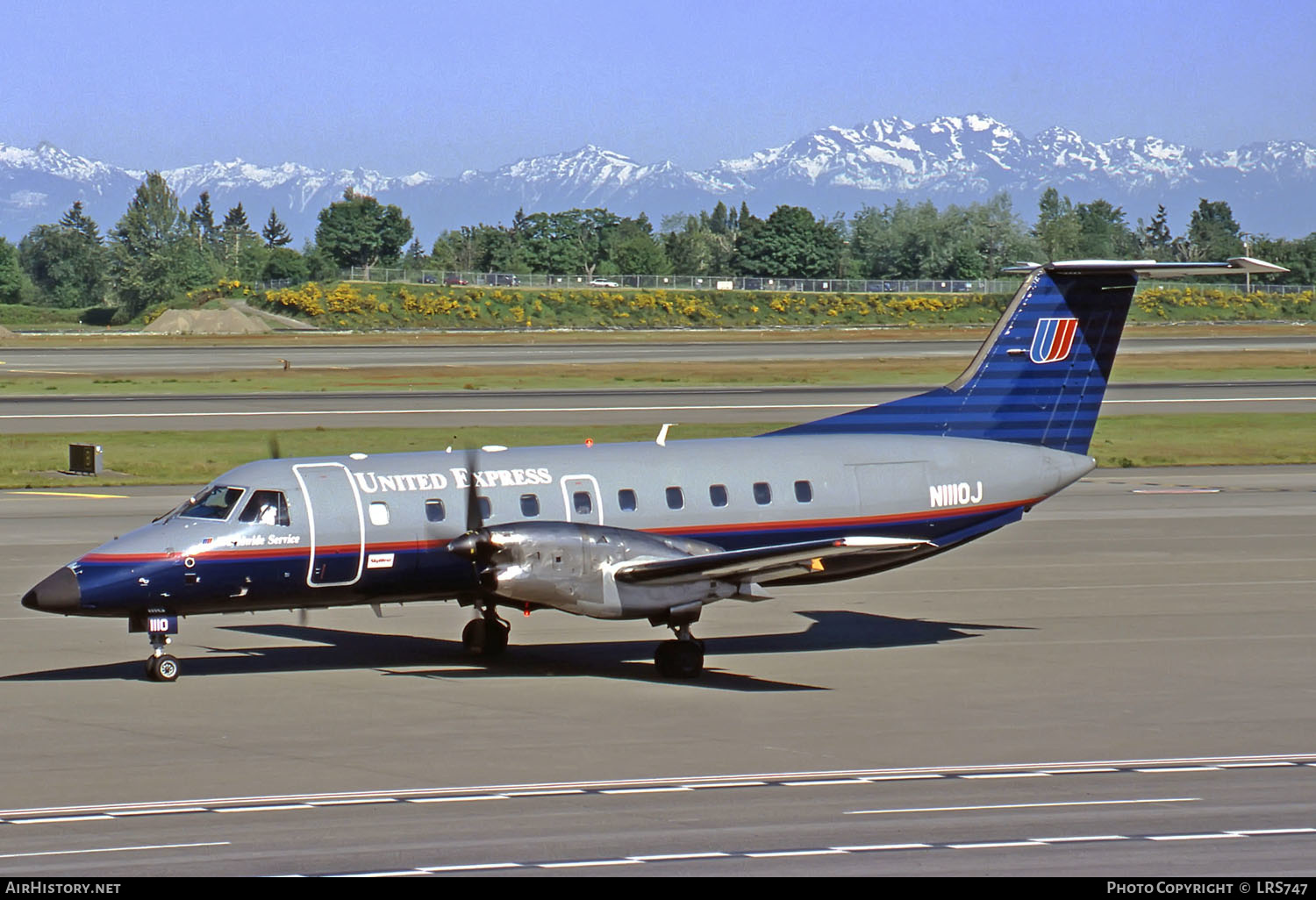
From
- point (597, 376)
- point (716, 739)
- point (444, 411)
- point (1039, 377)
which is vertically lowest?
point (716, 739)

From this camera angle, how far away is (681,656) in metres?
21.3

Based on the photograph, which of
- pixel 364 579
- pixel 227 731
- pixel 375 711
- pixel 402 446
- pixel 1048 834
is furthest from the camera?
pixel 402 446

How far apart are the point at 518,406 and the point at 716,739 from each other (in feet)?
166

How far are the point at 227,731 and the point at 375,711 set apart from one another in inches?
76.0

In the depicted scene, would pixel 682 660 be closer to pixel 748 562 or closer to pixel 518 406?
pixel 748 562

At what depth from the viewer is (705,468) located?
23.2 metres

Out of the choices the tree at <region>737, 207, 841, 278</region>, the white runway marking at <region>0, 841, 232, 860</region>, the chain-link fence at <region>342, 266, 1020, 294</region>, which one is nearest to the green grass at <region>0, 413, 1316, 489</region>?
the white runway marking at <region>0, 841, 232, 860</region>

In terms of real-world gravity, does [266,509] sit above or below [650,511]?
above

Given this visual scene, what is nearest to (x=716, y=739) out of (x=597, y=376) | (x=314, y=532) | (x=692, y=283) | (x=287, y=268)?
(x=314, y=532)

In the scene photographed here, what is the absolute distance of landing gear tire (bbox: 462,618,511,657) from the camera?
23.0 metres

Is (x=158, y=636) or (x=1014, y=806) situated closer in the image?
(x=1014, y=806)

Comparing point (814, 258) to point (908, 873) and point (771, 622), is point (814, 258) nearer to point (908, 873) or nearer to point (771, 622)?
point (771, 622)

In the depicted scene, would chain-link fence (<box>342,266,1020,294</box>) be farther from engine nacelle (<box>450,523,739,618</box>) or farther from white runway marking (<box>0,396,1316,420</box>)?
engine nacelle (<box>450,523,739,618</box>)

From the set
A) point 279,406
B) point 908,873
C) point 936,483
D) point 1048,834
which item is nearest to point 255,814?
point 908,873
